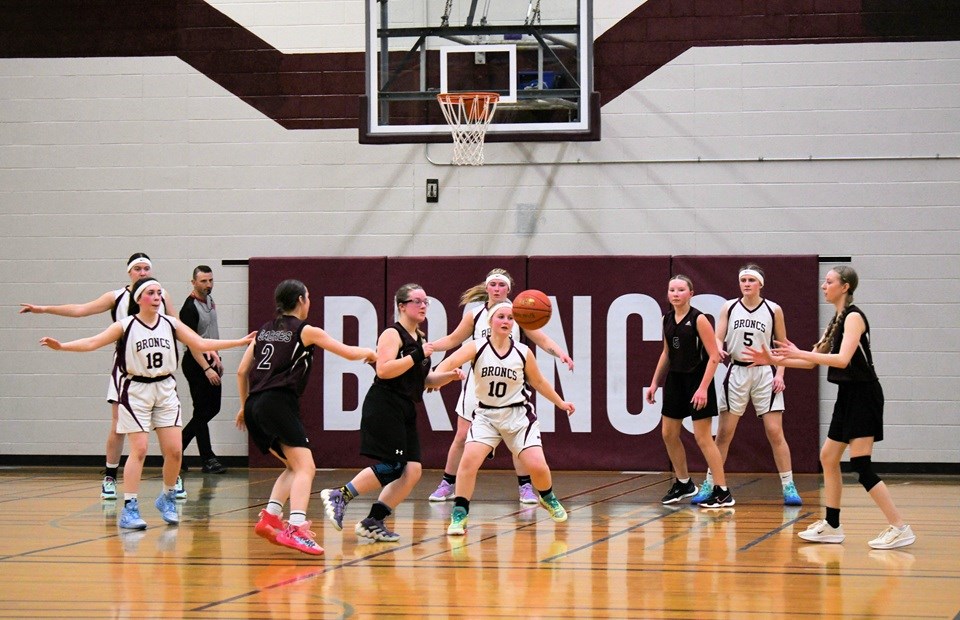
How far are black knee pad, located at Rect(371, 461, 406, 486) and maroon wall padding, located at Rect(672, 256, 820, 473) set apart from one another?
544 cm

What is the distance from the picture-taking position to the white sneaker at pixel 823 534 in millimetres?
7711

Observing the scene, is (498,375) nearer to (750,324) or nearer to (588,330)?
(750,324)

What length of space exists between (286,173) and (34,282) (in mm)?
3096

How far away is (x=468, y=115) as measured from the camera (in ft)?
38.3

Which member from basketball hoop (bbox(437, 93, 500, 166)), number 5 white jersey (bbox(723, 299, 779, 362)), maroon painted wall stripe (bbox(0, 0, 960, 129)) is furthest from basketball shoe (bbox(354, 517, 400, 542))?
maroon painted wall stripe (bbox(0, 0, 960, 129))

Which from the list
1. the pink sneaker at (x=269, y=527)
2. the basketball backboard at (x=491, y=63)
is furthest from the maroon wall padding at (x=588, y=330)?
the pink sneaker at (x=269, y=527)

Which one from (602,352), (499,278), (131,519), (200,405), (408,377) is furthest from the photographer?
(602,352)

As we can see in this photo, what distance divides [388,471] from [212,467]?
5.27 meters

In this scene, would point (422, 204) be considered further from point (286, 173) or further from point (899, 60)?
point (899, 60)

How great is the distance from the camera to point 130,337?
28.4 feet

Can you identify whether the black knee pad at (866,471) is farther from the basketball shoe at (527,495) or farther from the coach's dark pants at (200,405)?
the coach's dark pants at (200,405)

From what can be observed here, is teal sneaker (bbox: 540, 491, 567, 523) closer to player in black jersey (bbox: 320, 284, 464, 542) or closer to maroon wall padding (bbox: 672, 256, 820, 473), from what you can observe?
player in black jersey (bbox: 320, 284, 464, 542)

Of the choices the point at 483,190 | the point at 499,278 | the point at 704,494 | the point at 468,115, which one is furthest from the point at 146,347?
the point at 483,190

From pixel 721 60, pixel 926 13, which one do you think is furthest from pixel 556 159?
pixel 926 13
